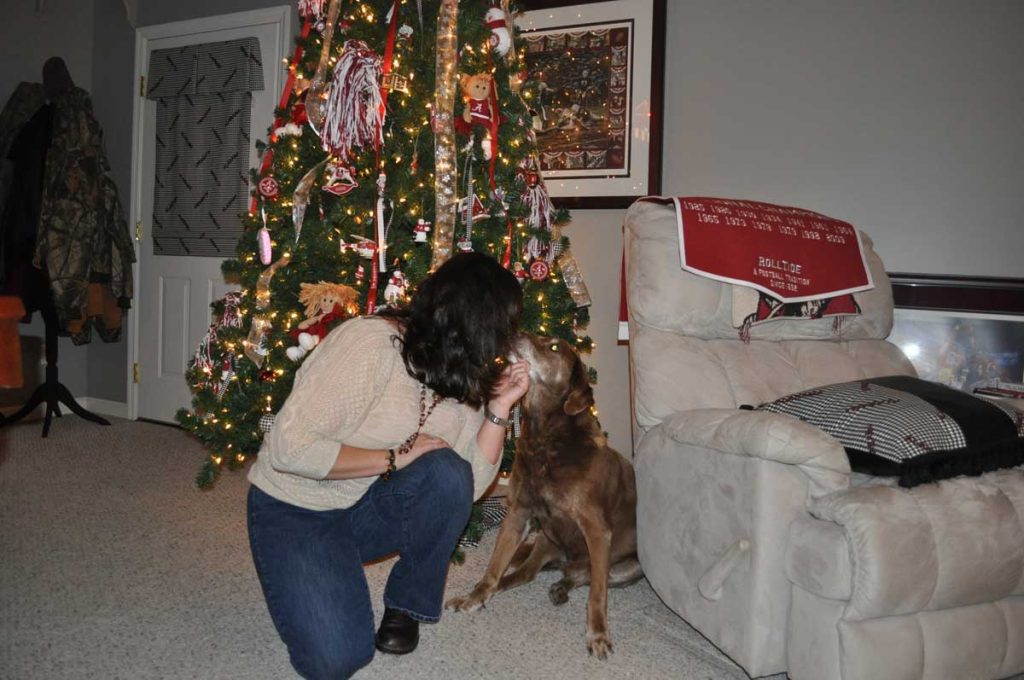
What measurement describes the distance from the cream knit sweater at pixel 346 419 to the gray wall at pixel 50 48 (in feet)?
9.45

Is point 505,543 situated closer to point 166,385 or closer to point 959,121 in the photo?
point 959,121

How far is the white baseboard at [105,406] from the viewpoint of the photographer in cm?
481

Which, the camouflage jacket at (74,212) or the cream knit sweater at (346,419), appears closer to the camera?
the cream knit sweater at (346,419)

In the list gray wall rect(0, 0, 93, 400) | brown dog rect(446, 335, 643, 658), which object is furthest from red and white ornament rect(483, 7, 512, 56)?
gray wall rect(0, 0, 93, 400)

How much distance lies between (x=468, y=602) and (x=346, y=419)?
81 centimetres

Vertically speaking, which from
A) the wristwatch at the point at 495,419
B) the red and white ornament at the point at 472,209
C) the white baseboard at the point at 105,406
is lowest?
the white baseboard at the point at 105,406

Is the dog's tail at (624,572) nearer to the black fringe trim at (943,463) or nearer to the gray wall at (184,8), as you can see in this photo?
the black fringe trim at (943,463)

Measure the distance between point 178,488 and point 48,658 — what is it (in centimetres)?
152

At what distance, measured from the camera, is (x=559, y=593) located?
7.54 ft

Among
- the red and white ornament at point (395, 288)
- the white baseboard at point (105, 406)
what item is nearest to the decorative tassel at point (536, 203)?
the red and white ornament at point (395, 288)

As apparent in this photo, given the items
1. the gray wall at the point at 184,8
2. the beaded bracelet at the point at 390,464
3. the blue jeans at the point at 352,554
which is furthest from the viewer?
the gray wall at the point at 184,8

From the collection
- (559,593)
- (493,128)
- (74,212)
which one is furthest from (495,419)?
(74,212)

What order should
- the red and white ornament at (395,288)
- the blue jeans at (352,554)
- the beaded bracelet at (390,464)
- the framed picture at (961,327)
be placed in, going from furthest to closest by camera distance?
the framed picture at (961,327), the red and white ornament at (395,288), the beaded bracelet at (390,464), the blue jeans at (352,554)

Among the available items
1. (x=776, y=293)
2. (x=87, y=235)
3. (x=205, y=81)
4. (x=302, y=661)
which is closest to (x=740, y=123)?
(x=776, y=293)
